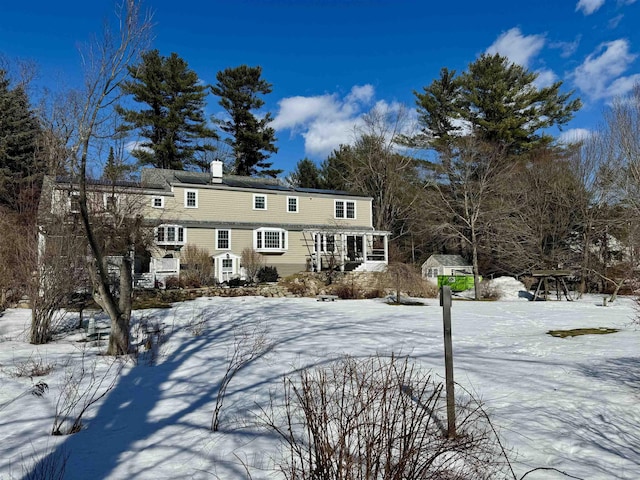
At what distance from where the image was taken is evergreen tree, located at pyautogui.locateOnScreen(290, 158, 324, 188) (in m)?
40.9

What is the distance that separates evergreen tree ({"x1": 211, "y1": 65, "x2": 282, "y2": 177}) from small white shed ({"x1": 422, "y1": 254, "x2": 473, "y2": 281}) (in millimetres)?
17546

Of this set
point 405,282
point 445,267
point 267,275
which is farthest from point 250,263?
point 445,267

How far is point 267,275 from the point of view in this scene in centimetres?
2381

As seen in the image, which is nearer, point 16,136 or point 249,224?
point 249,224

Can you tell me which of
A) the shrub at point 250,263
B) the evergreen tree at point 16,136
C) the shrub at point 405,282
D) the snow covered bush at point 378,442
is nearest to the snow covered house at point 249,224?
the shrub at point 250,263

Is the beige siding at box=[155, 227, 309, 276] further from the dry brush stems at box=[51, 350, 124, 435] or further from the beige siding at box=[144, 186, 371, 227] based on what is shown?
the dry brush stems at box=[51, 350, 124, 435]

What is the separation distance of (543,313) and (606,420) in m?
10.0

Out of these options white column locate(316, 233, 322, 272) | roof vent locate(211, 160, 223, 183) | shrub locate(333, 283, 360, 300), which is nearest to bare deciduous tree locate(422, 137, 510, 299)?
white column locate(316, 233, 322, 272)

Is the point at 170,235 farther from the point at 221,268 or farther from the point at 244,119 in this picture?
the point at 244,119

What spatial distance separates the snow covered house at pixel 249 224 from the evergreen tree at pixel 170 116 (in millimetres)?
6631

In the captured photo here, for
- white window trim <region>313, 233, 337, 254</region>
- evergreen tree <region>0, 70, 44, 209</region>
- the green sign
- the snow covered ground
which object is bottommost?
the snow covered ground

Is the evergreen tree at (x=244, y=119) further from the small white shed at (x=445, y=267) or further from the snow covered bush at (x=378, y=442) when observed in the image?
the snow covered bush at (x=378, y=442)

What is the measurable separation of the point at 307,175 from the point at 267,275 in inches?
758

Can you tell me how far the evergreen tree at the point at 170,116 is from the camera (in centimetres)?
3397
